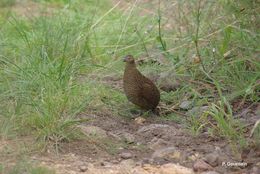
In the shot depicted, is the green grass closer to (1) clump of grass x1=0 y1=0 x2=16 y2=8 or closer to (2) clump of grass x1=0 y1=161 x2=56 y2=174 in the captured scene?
(2) clump of grass x1=0 y1=161 x2=56 y2=174

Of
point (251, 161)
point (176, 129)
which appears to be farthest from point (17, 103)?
point (251, 161)

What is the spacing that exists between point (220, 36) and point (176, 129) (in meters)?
1.18

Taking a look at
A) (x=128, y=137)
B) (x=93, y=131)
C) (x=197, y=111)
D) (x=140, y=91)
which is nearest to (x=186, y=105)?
(x=197, y=111)

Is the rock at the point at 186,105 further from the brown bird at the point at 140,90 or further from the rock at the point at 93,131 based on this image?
the rock at the point at 93,131

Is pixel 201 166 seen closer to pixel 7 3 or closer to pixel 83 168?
pixel 83 168

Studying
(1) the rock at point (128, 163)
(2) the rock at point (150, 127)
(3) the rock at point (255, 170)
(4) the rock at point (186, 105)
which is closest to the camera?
(3) the rock at point (255, 170)

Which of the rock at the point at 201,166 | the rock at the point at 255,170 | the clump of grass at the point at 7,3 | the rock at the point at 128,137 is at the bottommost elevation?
the rock at the point at 255,170

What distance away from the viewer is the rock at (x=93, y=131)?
14.6 feet

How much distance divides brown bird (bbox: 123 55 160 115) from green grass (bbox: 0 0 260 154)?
0.15m

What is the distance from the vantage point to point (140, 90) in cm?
509

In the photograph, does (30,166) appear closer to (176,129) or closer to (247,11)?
(176,129)

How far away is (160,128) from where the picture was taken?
4.78 m

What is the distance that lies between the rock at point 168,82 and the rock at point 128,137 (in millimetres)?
1030

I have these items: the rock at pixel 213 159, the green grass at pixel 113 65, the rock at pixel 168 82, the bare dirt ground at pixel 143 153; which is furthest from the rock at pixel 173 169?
the rock at pixel 168 82
